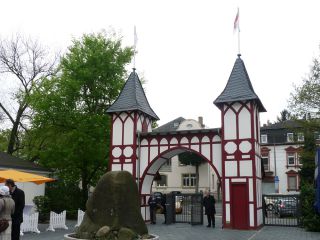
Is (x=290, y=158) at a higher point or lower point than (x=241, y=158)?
higher

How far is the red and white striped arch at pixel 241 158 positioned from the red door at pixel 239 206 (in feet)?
0.16

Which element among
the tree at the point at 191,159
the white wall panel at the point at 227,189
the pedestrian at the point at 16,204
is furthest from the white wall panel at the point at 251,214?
the tree at the point at 191,159

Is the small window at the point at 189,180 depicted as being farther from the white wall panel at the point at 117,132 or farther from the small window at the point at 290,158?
the white wall panel at the point at 117,132

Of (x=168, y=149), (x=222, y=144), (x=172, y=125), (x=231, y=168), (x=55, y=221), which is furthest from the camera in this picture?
(x=172, y=125)

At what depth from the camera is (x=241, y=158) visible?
66.5 ft

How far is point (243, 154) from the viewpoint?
2023 centimetres

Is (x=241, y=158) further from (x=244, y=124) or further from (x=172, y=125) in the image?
(x=172, y=125)

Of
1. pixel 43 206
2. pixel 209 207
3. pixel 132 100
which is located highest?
pixel 132 100

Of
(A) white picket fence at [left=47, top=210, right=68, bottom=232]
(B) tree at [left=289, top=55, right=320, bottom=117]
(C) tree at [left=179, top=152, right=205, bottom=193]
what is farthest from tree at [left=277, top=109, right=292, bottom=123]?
(A) white picket fence at [left=47, top=210, right=68, bottom=232]

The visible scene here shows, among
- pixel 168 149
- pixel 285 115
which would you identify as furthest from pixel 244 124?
pixel 285 115

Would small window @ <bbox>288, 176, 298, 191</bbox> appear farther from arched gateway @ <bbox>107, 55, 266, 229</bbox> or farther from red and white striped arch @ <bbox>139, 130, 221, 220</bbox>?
red and white striped arch @ <bbox>139, 130, 221, 220</bbox>

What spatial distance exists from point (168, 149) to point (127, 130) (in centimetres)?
271

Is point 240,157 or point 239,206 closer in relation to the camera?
point 239,206

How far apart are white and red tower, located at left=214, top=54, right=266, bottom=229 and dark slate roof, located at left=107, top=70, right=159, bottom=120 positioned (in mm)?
4820
